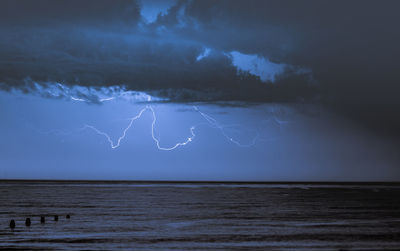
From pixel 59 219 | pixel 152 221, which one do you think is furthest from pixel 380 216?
pixel 59 219

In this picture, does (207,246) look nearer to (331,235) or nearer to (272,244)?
(272,244)

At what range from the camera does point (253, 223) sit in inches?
1977

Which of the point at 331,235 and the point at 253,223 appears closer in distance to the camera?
the point at 331,235

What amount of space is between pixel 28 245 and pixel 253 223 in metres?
22.9

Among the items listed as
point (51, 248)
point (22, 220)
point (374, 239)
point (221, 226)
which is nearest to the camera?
point (51, 248)

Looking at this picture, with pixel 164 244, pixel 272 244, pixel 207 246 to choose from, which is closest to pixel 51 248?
pixel 164 244

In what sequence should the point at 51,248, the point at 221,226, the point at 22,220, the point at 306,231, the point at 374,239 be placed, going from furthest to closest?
the point at 22,220
the point at 221,226
the point at 306,231
the point at 374,239
the point at 51,248

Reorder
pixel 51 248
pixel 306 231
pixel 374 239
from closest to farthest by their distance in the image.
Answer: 1. pixel 51 248
2. pixel 374 239
3. pixel 306 231

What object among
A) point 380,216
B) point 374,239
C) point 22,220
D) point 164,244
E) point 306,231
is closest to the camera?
point 164,244

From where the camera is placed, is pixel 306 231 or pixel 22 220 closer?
pixel 306 231

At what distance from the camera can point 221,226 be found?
4725 centimetres

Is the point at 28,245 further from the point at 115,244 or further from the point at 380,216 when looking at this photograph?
the point at 380,216

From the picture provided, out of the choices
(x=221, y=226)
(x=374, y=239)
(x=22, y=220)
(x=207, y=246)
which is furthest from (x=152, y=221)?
(x=374, y=239)

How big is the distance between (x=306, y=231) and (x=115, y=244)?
1702cm
